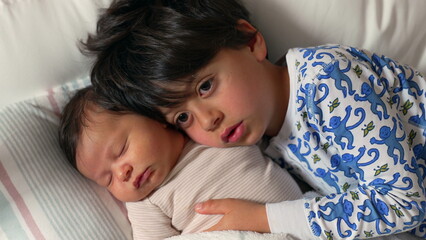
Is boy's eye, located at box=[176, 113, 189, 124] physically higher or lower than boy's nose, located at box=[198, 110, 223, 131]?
lower

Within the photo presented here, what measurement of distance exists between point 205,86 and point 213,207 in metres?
0.26

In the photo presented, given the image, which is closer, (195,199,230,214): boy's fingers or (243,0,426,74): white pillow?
(195,199,230,214): boy's fingers

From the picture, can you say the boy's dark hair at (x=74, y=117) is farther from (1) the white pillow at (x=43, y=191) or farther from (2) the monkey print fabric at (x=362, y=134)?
(2) the monkey print fabric at (x=362, y=134)

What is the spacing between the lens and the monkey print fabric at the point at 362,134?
35.3 inches

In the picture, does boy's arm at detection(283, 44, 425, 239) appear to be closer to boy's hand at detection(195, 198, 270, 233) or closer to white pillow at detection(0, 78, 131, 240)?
boy's hand at detection(195, 198, 270, 233)

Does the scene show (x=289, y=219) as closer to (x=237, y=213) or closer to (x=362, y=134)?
(x=237, y=213)

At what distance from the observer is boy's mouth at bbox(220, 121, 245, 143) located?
3.24 feet

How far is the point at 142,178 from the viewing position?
1011mm

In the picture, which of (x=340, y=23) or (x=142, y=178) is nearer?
(x=142, y=178)

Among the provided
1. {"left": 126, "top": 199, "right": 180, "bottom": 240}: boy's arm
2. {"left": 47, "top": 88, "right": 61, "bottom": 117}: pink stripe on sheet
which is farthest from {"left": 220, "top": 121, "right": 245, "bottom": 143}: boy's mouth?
{"left": 47, "top": 88, "right": 61, "bottom": 117}: pink stripe on sheet

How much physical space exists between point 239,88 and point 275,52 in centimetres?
29

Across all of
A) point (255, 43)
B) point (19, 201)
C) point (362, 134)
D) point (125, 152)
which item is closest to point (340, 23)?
point (255, 43)

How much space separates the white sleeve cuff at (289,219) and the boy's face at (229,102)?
16cm

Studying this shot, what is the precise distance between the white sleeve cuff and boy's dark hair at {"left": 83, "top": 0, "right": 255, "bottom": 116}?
0.99 ft
